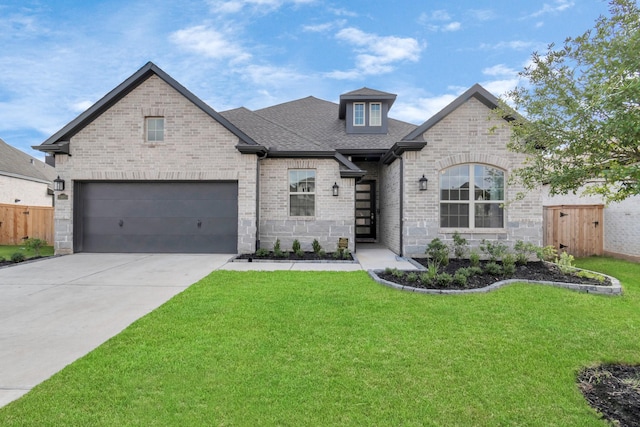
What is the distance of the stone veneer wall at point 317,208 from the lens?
10.6 meters

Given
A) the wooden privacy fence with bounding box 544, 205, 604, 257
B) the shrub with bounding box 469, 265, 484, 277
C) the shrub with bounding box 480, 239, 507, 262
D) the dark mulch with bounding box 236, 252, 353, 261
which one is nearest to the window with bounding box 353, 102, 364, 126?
the dark mulch with bounding box 236, 252, 353, 261

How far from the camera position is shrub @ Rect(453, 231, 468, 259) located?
9133mm

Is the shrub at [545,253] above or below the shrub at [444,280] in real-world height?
above

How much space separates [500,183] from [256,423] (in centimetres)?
961

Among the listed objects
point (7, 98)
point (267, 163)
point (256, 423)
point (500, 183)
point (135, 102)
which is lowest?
point (256, 423)

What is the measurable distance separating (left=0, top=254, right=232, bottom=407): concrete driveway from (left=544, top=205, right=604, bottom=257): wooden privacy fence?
11054 millimetres

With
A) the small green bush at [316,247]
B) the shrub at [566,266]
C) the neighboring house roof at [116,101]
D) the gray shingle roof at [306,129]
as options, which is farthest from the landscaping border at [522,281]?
the neighboring house roof at [116,101]

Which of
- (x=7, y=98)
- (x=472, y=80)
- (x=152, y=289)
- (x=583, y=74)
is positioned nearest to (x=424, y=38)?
(x=472, y=80)

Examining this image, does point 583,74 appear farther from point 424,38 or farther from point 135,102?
point 135,102

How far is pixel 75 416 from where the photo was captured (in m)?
2.37

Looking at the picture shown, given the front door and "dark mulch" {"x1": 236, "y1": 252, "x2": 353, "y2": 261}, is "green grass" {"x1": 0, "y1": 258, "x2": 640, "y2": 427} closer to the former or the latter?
"dark mulch" {"x1": 236, "y1": 252, "x2": 353, "y2": 261}

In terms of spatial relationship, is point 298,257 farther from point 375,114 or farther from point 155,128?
point 375,114

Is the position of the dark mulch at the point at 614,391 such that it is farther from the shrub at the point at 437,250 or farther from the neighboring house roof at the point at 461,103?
the neighboring house roof at the point at 461,103

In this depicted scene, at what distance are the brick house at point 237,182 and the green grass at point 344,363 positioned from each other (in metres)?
4.46
